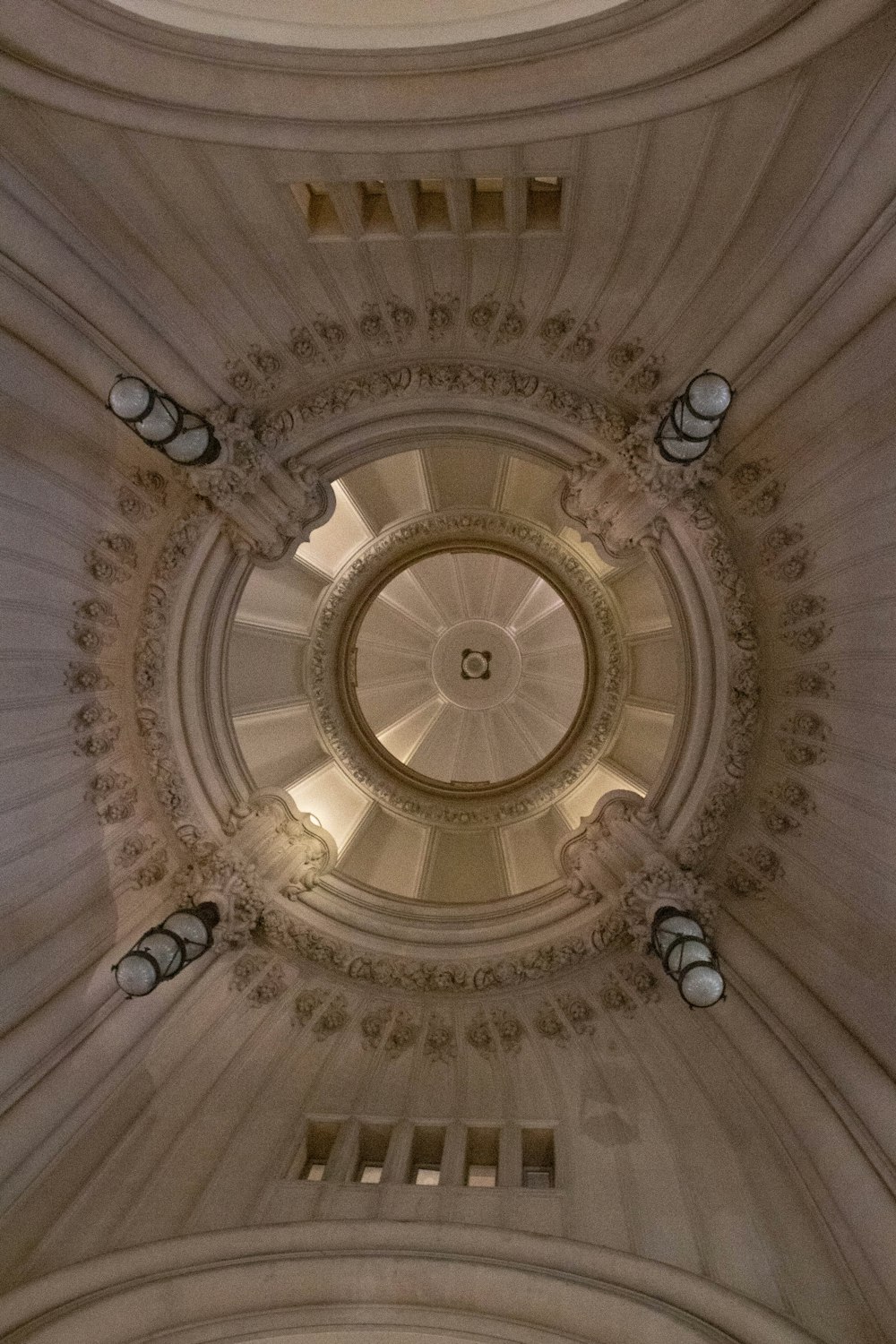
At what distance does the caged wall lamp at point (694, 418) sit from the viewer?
17.4 ft

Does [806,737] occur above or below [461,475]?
below

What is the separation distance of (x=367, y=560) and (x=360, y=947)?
5.32m

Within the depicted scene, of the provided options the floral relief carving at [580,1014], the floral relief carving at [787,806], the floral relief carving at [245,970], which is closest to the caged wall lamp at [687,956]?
the floral relief carving at [787,806]

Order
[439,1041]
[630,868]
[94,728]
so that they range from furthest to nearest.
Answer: [439,1041] < [630,868] < [94,728]

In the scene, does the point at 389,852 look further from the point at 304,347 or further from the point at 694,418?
the point at 694,418

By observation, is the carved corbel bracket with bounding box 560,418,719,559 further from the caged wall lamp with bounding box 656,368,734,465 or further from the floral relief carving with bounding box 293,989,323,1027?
the floral relief carving with bounding box 293,989,323,1027

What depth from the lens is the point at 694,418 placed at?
Result: 5578 millimetres

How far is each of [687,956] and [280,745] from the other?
6.25m

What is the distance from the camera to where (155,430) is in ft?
18.5

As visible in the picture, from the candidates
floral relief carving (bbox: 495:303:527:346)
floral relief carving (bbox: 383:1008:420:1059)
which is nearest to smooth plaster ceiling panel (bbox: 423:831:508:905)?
floral relief carving (bbox: 383:1008:420:1059)

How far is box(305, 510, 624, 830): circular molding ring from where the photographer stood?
10578 mm

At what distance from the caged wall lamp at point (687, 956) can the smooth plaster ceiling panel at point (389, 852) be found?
4552 millimetres

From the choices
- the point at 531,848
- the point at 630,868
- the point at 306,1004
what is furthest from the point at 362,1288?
the point at 531,848

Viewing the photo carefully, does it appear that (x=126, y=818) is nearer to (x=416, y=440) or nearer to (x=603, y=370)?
(x=416, y=440)
